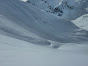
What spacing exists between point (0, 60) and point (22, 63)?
69 cm

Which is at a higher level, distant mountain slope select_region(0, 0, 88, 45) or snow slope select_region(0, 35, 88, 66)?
distant mountain slope select_region(0, 0, 88, 45)

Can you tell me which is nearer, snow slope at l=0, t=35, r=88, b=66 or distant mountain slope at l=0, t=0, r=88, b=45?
snow slope at l=0, t=35, r=88, b=66

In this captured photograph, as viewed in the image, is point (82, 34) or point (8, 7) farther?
point (82, 34)

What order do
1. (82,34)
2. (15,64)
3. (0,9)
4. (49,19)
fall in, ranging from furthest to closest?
(49,19), (82,34), (0,9), (15,64)

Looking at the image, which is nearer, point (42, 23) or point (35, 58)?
point (35, 58)

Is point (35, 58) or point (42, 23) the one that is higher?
point (42, 23)

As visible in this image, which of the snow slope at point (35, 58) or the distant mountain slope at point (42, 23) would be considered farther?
the distant mountain slope at point (42, 23)

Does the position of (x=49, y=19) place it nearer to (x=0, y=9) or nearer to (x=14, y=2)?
(x=14, y=2)

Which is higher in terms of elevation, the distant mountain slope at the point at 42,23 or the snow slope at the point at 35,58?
the distant mountain slope at the point at 42,23

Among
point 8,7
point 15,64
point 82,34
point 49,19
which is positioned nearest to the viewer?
point 15,64

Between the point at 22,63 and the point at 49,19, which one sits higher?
the point at 49,19

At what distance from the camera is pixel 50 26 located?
33781 millimetres

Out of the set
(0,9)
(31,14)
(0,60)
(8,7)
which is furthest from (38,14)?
(0,60)

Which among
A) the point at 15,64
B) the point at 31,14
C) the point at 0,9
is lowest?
the point at 15,64
